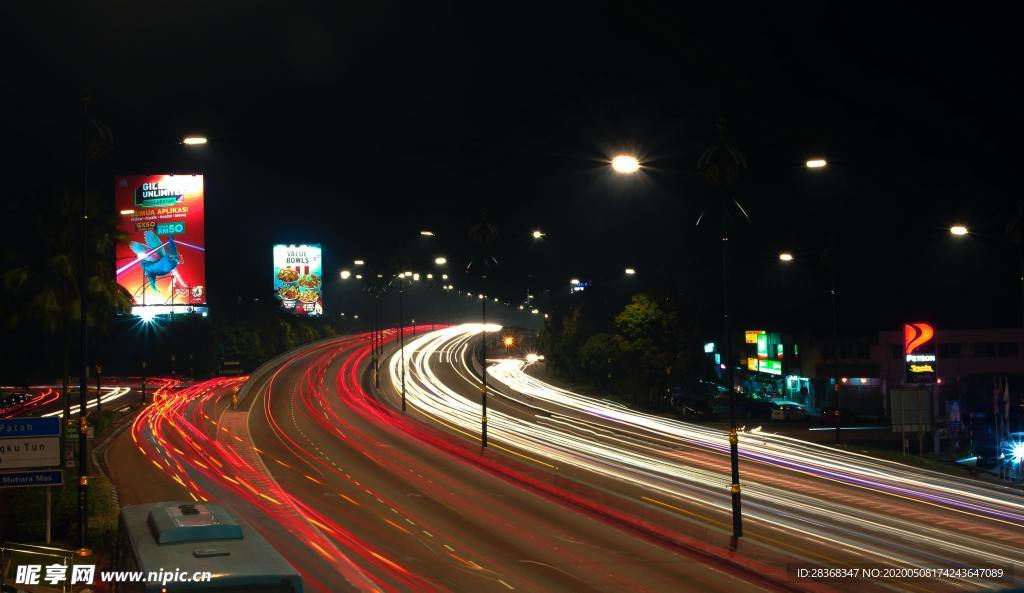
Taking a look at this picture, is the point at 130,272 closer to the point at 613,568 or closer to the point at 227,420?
the point at 227,420

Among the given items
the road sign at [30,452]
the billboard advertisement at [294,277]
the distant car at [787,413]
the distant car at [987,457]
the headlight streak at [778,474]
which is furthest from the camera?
the billboard advertisement at [294,277]

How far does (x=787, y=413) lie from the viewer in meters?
67.2

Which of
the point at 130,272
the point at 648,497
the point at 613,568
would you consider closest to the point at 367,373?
the point at 130,272

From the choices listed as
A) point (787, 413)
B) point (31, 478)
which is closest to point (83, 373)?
point (31, 478)

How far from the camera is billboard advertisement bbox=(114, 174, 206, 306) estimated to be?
82750 millimetres

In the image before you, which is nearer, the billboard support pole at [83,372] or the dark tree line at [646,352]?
the billboard support pole at [83,372]

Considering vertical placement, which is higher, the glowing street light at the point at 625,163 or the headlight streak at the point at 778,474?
the glowing street light at the point at 625,163

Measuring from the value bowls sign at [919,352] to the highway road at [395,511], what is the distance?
139 feet

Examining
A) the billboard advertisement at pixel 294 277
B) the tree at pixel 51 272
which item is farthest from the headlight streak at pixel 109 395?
the billboard advertisement at pixel 294 277

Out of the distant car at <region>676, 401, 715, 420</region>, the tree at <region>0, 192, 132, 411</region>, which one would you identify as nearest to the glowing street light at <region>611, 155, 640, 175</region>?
the tree at <region>0, 192, 132, 411</region>

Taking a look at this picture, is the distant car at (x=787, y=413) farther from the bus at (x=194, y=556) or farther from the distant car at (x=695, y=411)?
the bus at (x=194, y=556)

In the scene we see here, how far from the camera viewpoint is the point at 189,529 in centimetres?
1291

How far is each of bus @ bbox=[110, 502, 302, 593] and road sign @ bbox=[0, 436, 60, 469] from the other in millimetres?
7544

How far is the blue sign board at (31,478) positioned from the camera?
20.5 metres
